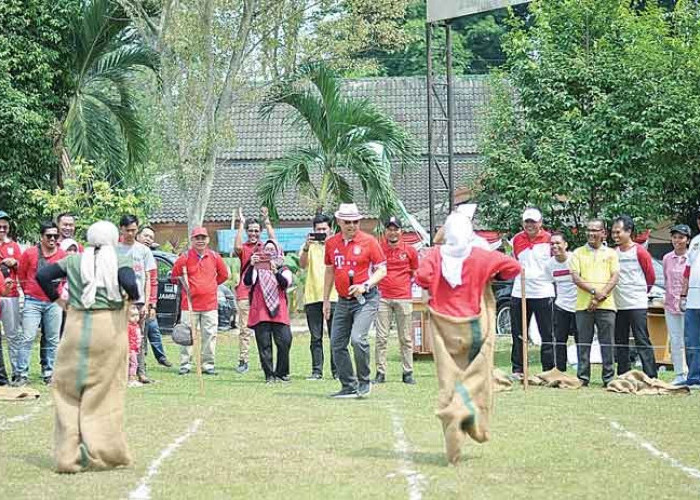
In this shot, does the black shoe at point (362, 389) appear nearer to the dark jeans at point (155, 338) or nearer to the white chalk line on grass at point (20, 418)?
the white chalk line on grass at point (20, 418)

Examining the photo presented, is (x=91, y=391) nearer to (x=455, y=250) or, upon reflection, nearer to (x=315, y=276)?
(x=455, y=250)

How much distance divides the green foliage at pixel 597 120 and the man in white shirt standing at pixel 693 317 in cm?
533

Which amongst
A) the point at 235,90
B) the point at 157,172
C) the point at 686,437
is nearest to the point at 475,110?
the point at 157,172

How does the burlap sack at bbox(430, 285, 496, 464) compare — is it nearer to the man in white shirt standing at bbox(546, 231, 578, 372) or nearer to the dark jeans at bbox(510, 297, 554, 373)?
the dark jeans at bbox(510, 297, 554, 373)

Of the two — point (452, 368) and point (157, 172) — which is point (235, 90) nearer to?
point (157, 172)

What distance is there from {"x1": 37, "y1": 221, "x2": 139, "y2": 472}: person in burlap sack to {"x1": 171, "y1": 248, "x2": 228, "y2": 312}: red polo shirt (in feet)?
26.9

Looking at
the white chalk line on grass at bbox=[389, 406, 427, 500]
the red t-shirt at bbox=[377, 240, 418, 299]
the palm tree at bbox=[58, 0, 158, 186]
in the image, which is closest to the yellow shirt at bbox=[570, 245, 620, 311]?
the red t-shirt at bbox=[377, 240, 418, 299]

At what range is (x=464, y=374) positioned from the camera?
10461mm

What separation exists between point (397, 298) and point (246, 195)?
2898 centimetres

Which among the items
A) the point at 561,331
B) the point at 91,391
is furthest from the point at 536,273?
the point at 91,391

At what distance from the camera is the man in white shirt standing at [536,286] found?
17.0 meters

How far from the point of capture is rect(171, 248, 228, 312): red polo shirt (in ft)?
60.8

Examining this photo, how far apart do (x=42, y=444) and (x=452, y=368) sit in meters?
3.49

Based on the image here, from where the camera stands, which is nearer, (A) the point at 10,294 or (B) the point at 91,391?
(B) the point at 91,391
